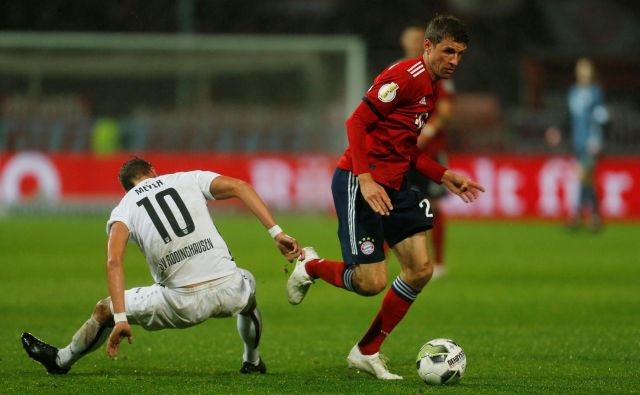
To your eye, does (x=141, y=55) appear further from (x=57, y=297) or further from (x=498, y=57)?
(x=57, y=297)

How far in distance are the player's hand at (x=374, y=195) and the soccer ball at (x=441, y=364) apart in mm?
779

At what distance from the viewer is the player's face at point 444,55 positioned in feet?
21.2

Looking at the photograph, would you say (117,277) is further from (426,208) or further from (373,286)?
(426,208)

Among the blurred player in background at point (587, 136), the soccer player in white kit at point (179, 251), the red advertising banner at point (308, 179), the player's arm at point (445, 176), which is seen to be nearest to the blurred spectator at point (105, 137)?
the red advertising banner at point (308, 179)

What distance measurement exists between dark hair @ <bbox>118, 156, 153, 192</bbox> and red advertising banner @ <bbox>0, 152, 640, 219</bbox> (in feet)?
48.2

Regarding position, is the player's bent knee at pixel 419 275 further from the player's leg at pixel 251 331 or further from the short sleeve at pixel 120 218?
the short sleeve at pixel 120 218

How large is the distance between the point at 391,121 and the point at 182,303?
5.13ft

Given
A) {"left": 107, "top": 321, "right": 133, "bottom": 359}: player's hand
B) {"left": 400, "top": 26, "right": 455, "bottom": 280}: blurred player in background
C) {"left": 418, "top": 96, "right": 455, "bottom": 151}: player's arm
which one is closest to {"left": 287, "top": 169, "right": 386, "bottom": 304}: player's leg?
{"left": 107, "top": 321, "right": 133, "bottom": 359}: player's hand

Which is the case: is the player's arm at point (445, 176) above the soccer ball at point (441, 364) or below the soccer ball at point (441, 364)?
above

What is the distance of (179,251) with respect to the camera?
20.6 feet

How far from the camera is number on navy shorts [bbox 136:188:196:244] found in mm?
6219

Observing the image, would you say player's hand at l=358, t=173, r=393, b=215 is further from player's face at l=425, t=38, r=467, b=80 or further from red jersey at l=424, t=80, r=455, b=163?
red jersey at l=424, t=80, r=455, b=163

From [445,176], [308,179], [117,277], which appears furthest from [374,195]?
[308,179]

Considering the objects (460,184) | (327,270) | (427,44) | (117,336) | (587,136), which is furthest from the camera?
(587,136)
